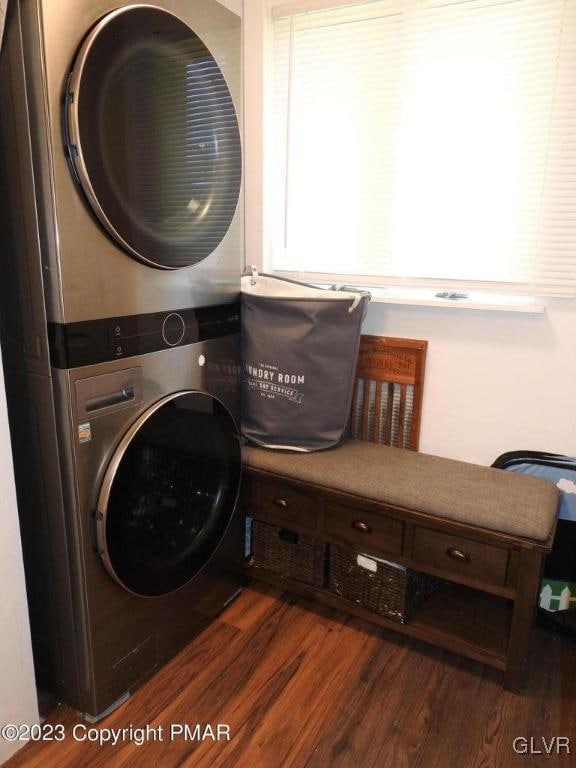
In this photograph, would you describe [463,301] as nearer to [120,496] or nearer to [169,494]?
[169,494]

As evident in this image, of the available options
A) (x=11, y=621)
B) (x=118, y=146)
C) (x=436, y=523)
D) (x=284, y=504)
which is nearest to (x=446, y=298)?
(x=436, y=523)

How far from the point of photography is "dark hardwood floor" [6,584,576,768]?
1.34 m

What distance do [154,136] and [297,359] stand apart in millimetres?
749

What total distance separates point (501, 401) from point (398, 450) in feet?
1.24

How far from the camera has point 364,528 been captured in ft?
5.42

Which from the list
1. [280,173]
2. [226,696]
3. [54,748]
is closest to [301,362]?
[280,173]

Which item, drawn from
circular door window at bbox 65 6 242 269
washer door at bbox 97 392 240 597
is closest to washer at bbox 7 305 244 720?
washer door at bbox 97 392 240 597

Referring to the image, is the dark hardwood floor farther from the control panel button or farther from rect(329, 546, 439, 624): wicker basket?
the control panel button

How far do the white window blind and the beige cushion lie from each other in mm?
597

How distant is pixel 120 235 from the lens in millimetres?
Answer: 1184

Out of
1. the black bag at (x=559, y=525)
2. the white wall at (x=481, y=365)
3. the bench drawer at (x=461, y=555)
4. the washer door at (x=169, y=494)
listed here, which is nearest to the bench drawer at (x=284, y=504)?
the washer door at (x=169, y=494)

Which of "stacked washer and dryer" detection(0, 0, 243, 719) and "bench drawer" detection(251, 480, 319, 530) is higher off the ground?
"stacked washer and dryer" detection(0, 0, 243, 719)

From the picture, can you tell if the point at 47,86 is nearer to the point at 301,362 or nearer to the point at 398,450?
the point at 301,362

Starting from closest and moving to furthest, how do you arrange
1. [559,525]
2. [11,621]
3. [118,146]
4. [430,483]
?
[118,146]
[11,621]
[430,483]
[559,525]
